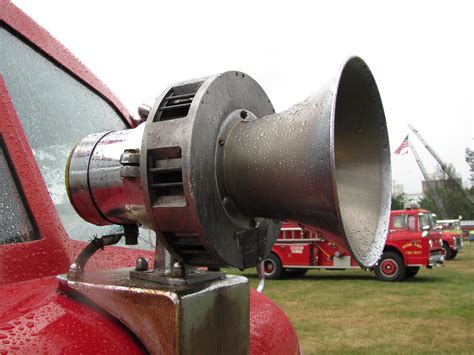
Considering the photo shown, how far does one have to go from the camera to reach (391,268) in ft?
42.1

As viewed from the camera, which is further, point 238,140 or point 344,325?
point 344,325

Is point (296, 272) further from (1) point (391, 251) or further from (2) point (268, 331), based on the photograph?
(2) point (268, 331)

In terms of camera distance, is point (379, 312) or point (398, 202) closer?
point (379, 312)

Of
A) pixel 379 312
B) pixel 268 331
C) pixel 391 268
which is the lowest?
pixel 379 312

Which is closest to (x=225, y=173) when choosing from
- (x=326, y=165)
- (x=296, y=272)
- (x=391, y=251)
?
(x=326, y=165)

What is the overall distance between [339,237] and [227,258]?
198mm

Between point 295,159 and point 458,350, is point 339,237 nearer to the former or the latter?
point 295,159

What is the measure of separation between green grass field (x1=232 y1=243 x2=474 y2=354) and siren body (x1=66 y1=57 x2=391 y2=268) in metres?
4.93

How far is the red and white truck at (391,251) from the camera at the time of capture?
12.7 m

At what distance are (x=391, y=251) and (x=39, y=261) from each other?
493 inches

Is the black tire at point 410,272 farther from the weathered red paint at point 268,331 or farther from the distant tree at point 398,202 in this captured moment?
the distant tree at point 398,202

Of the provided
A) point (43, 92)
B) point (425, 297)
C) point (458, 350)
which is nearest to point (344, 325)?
point (458, 350)

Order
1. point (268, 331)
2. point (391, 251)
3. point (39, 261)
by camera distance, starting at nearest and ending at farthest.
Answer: point (39, 261), point (268, 331), point (391, 251)

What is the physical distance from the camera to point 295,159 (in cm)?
86
